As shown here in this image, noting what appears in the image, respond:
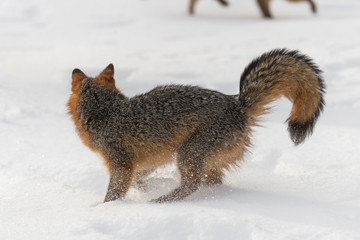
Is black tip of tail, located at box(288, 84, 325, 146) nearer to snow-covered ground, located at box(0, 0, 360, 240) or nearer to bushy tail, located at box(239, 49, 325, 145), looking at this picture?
bushy tail, located at box(239, 49, 325, 145)

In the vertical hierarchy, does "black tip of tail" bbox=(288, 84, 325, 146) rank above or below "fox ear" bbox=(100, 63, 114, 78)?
below

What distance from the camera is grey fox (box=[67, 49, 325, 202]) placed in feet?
16.2

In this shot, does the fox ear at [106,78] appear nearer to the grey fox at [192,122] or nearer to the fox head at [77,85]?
the fox head at [77,85]

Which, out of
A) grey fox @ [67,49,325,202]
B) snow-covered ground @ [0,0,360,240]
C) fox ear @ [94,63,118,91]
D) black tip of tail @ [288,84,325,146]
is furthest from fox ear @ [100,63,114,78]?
black tip of tail @ [288,84,325,146]

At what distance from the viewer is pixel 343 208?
15.3 feet

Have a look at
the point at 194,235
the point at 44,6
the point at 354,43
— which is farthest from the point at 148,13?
the point at 194,235

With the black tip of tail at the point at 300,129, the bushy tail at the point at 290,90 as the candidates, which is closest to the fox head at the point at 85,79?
the bushy tail at the point at 290,90

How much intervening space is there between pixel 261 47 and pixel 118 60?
2417 mm

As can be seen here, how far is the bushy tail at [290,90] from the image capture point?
5.06 meters

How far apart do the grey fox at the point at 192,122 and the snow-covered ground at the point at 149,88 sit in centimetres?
21

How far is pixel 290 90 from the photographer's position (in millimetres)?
5133

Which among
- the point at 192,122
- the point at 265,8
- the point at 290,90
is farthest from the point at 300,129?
the point at 265,8

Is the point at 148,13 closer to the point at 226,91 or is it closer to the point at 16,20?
the point at 16,20

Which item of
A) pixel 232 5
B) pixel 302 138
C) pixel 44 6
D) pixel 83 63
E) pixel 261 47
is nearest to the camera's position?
pixel 302 138
